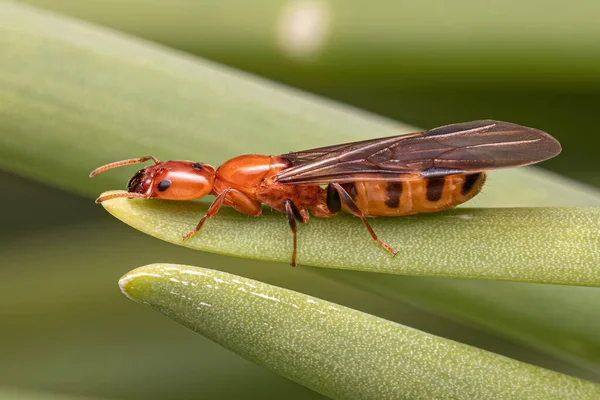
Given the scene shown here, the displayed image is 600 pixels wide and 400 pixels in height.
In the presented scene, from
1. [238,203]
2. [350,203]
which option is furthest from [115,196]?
[350,203]

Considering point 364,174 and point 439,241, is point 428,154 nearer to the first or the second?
point 364,174

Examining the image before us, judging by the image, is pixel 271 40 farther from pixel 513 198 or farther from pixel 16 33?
pixel 513 198

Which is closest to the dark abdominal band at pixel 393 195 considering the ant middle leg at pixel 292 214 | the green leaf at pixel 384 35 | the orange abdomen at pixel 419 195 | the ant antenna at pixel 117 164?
the orange abdomen at pixel 419 195

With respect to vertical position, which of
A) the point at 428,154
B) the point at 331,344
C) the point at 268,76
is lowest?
the point at 331,344

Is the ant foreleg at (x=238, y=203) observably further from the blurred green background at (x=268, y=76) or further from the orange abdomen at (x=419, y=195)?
the blurred green background at (x=268, y=76)

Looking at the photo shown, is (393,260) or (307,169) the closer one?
(393,260)

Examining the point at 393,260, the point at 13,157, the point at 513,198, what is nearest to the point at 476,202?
the point at 513,198
